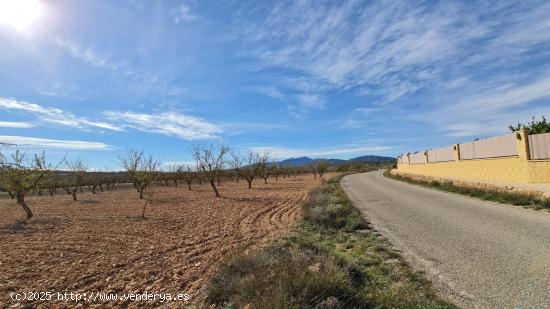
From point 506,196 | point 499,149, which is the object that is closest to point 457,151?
point 499,149

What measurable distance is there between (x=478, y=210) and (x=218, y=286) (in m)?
10.5

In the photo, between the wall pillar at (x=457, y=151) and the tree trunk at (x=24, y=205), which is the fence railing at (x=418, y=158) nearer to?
the wall pillar at (x=457, y=151)

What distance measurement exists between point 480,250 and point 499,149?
48.5 feet

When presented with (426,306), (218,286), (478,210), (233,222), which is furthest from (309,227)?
(426,306)

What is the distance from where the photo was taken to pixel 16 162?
2223 cm

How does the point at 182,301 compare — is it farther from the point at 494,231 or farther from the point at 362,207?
the point at 362,207

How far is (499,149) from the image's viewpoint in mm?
19531

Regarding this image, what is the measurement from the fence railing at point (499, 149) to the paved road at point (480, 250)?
13.9 ft

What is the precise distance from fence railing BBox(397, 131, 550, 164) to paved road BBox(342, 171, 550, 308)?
4.23m

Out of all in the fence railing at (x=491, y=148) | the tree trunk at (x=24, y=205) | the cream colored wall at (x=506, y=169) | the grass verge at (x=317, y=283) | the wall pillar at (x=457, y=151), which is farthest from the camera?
the wall pillar at (x=457, y=151)

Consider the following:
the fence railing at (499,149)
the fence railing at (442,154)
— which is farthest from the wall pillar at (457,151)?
A: the fence railing at (442,154)

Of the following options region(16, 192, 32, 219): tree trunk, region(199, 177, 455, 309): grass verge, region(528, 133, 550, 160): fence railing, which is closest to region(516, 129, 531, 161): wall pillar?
region(528, 133, 550, 160): fence railing

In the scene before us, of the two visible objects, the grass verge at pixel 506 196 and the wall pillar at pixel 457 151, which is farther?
the wall pillar at pixel 457 151

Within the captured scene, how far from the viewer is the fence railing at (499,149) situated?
1535cm
